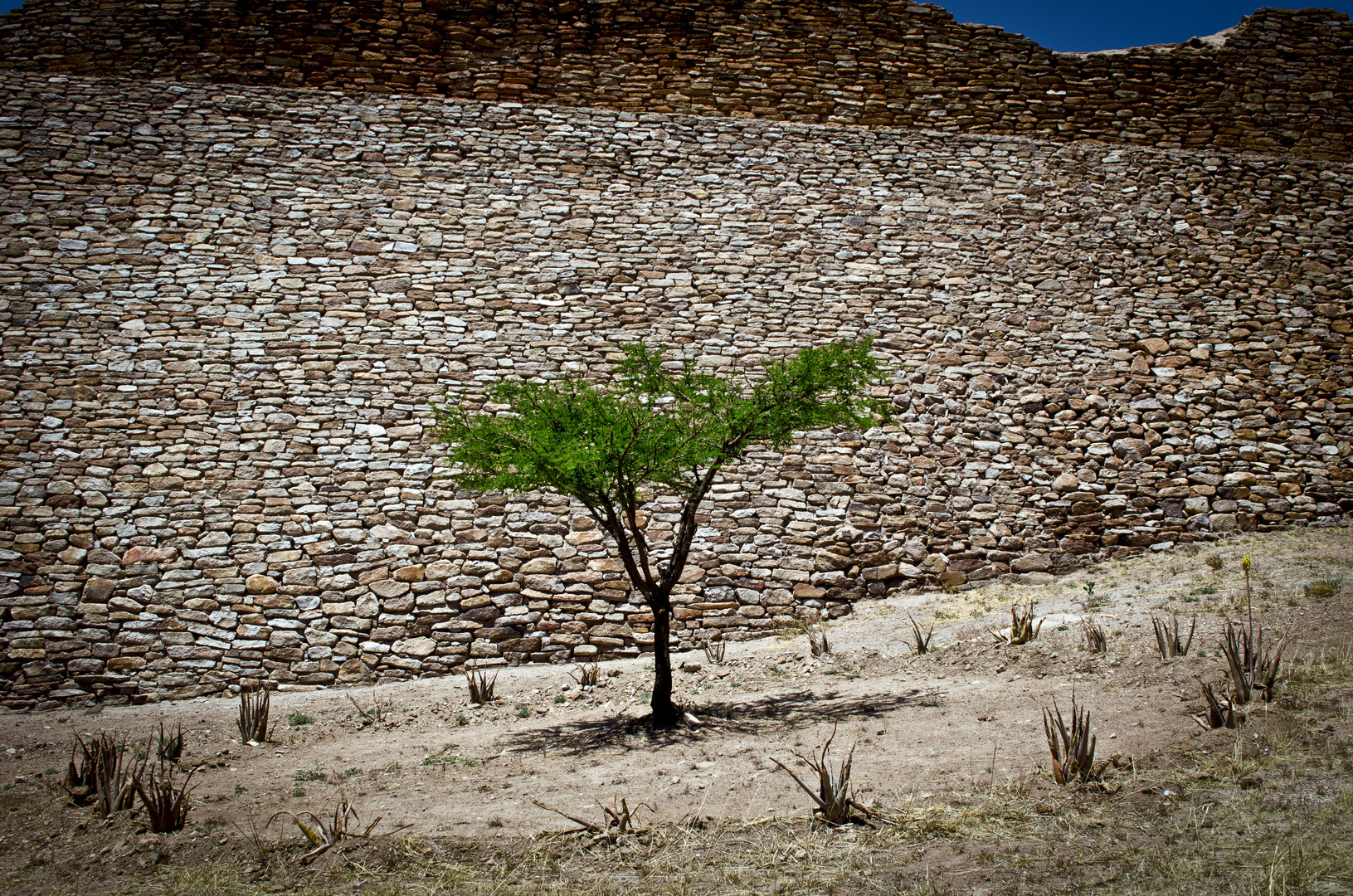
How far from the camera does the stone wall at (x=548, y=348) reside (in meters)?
8.54

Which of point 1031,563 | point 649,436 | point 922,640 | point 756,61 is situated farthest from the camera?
point 756,61

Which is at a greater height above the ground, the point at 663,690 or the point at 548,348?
the point at 548,348

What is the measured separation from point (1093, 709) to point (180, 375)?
1027 cm

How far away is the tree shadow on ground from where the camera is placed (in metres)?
6.05

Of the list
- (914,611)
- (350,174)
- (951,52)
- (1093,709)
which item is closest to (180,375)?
(350,174)

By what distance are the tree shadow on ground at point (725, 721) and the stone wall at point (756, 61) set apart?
9.59 metres

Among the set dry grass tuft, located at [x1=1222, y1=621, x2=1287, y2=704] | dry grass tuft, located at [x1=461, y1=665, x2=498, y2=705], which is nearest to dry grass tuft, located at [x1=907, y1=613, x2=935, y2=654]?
dry grass tuft, located at [x1=1222, y1=621, x2=1287, y2=704]

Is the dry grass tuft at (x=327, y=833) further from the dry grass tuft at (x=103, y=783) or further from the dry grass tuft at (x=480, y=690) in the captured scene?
the dry grass tuft at (x=480, y=690)

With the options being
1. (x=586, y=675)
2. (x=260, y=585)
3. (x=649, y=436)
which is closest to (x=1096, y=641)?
(x=649, y=436)

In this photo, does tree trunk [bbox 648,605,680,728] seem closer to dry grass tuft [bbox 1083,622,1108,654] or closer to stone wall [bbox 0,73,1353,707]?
stone wall [bbox 0,73,1353,707]

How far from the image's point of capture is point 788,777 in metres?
4.93

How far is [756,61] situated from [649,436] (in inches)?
349

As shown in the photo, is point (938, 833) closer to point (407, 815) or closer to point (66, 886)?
point (407, 815)

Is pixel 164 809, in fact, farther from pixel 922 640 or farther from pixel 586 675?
pixel 922 640
